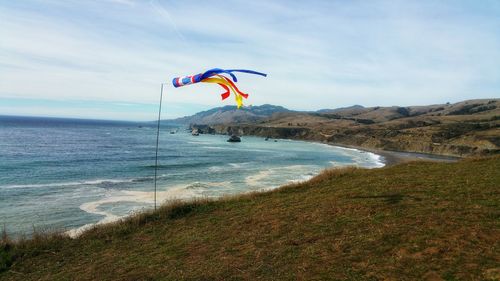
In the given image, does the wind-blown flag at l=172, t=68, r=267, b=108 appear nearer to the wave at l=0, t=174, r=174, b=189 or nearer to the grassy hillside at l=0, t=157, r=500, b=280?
the grassy hillside at l=0, t=157, r=500, b=280

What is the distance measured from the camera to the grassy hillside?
8.78m

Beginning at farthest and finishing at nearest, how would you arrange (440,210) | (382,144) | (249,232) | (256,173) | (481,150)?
(382,144) → (481,150) → (256,173) → (249,232) → (440,210)

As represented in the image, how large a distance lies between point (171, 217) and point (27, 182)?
26.4m

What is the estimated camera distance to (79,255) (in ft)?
41.1

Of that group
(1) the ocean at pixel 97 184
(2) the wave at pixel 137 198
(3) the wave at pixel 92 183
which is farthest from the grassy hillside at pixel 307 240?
(3) the wave at pixel 92 183

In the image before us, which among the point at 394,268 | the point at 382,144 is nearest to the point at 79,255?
the point at 394,268

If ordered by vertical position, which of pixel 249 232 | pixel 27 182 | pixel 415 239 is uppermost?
pixel 415 239

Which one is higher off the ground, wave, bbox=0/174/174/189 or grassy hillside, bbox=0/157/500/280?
grassy hillside, bbox=0/157/500/280

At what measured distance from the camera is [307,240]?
36.4 ft

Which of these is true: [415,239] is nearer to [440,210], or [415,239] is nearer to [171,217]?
[440,210]

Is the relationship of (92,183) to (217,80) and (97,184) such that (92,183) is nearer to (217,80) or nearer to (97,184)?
(97,184)

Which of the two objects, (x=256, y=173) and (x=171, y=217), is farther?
(x=256, y=173)

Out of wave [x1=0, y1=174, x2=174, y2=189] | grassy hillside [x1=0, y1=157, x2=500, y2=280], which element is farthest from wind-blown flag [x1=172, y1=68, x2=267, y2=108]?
wave [x1=0, y1=174, x2=174, y2=189]

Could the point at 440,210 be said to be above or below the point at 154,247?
above
